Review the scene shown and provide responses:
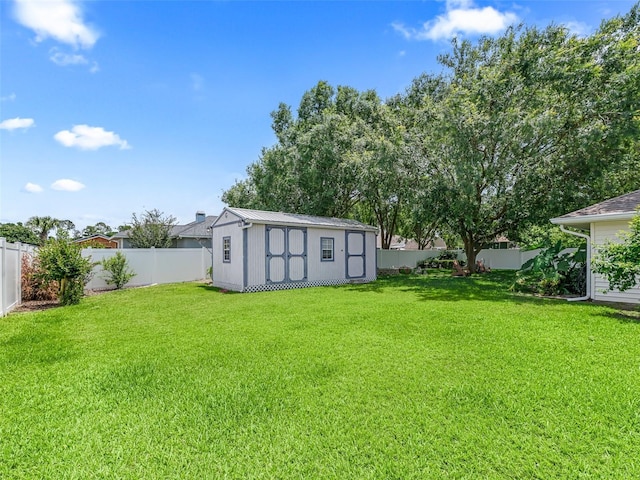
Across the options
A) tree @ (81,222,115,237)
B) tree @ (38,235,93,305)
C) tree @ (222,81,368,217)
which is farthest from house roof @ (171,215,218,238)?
tree @ (81,222,115,237)

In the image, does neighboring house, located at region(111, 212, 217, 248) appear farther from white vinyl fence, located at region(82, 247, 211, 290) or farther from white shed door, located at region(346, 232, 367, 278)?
white shed door, located at region(346, 232, 367, 278)

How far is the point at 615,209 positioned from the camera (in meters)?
8.49

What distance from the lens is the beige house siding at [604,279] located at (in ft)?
26.8

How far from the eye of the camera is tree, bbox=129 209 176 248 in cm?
1755

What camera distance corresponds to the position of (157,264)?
13.5 meters

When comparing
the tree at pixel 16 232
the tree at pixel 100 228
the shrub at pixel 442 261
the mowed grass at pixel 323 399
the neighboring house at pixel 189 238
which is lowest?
the mowed grass at pixel 323 399

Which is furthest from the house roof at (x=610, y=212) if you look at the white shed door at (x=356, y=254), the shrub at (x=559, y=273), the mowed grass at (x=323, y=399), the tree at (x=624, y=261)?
the white shed door at (x=356, y=254)

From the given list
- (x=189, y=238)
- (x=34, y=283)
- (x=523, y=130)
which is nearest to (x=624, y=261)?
(x=523, y=130)

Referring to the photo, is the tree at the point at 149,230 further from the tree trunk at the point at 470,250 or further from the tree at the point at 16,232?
the tree at the point at 16,232

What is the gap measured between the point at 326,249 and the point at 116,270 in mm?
7959

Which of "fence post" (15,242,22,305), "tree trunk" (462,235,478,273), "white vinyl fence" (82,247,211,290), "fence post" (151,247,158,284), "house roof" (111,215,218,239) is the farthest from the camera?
"house roof" (111,215,218,239)

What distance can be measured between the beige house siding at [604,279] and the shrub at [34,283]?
14911 millimetres

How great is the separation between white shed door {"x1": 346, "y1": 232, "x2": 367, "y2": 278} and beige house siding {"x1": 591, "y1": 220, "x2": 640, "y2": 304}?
26.0 ft

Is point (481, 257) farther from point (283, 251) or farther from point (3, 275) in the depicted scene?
point (3, 275)
